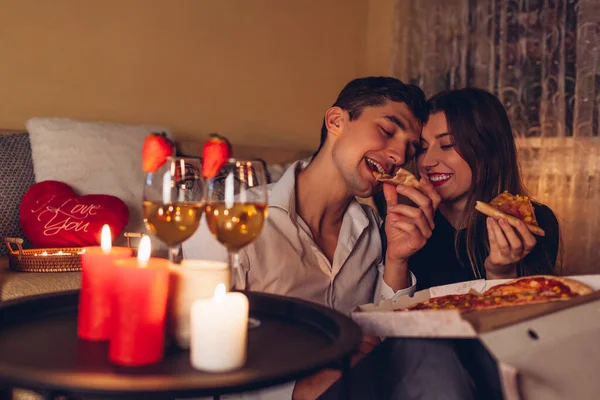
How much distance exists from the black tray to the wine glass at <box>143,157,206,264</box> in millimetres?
178

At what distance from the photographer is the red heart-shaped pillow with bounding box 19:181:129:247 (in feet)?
5.93

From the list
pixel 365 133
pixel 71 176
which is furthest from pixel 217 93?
pixel 365 133

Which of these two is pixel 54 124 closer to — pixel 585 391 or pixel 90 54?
pixel 90 54

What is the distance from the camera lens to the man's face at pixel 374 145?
160cm

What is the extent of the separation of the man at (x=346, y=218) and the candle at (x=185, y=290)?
1.99ft

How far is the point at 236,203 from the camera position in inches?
34.2

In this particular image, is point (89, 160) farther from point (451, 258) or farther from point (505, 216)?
point (505, 216)

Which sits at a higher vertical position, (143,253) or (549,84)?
(549,84)

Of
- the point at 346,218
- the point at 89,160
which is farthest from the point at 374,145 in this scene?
the point at 89,160

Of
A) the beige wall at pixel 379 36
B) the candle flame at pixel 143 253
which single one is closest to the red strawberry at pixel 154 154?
the candle flame at pixel 143 253

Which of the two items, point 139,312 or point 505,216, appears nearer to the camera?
point 139,312

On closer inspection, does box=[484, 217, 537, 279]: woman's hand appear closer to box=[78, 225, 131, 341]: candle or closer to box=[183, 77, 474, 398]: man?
box=[183, 77, 474, 398]: man

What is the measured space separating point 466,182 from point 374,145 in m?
0.50

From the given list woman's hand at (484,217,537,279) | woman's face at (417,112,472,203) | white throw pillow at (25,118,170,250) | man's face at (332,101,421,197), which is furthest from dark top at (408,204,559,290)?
white throw pillow at (25,118,170,250)
